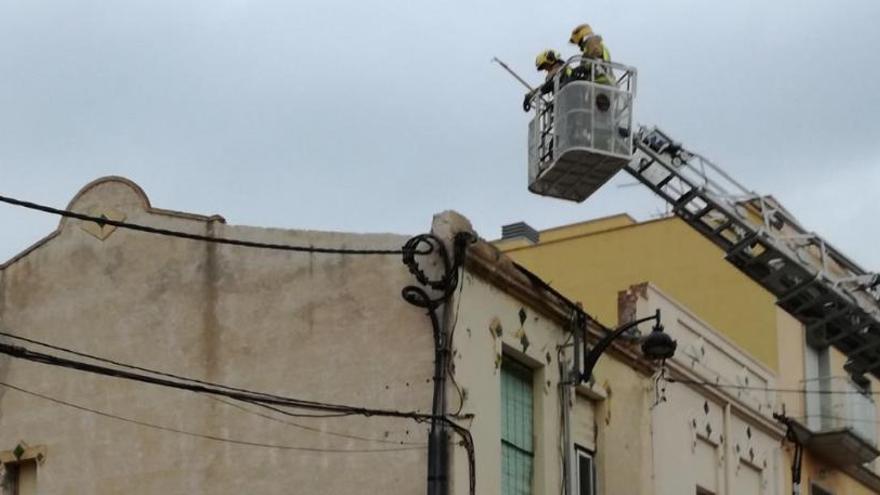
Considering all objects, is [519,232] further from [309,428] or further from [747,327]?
[309,428]

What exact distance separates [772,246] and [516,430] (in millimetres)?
5224

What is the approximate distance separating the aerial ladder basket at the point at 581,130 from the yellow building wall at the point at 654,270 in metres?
12.4

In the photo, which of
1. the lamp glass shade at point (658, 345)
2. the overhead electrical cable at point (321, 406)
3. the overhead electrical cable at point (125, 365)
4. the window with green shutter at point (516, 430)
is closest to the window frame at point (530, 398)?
the window with green shutter at point (516, 430)

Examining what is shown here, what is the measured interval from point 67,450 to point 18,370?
4.65 ft

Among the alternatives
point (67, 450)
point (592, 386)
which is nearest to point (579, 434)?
point (592, 386)

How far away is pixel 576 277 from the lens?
3950 centimetres

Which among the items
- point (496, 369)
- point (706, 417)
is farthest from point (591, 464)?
Result: point (706, 417)

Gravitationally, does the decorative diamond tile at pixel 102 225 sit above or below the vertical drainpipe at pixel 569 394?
above

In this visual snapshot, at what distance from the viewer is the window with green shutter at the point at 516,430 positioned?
77.4ft

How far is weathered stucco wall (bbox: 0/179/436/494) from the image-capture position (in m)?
22.6

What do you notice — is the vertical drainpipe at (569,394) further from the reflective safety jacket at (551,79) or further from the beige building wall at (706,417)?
the reflective safety jacket at (551,79)

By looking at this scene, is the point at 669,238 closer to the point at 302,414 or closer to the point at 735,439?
the point at 735,439

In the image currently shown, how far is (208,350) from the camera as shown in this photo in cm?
2388

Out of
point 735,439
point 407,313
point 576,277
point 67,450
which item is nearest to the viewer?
point 407,313
